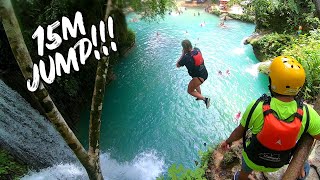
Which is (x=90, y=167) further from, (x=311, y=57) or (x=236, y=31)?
(x=236, y=31)

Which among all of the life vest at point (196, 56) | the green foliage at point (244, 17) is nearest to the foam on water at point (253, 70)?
the green foliage at point (244, 17)

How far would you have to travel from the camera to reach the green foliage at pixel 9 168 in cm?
602

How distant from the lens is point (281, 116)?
2.64 m

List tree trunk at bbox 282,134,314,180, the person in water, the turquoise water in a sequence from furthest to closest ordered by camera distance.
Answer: the turquoise water, the person in water, tree trunk at bbox 282,134,314,180

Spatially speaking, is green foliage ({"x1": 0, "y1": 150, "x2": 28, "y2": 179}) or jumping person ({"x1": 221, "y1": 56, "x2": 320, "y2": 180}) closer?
jumping person ({"x1": 221, "y1": 56, "x2": 320, "y2": 180})

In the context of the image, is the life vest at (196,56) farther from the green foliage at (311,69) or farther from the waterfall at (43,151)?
the green foliage at (311,69)

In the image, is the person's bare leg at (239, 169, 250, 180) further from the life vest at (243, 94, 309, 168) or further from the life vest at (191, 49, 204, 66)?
the life vest at (191, 49, 204, 66)

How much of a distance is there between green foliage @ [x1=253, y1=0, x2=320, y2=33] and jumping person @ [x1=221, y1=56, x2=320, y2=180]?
10.1 meters

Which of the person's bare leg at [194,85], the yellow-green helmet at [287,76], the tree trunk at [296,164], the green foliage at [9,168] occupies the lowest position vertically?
the green foliage at [9,168]

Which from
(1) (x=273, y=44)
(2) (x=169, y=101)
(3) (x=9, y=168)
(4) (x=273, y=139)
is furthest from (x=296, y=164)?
(1) (x=273, y=44)

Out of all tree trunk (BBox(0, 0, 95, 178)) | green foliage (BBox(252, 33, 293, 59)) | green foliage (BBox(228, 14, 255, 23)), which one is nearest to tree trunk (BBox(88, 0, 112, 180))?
tree trunk (BBox(0, 0, 95, 178))

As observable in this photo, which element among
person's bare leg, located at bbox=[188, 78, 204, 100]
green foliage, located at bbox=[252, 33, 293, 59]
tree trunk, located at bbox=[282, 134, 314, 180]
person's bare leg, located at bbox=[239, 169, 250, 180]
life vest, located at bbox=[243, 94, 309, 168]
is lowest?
green foliage, located at bbox=[252, 33, 293, 59]

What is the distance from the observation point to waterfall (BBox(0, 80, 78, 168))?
6854mm

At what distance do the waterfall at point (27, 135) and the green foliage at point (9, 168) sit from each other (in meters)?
0.24
